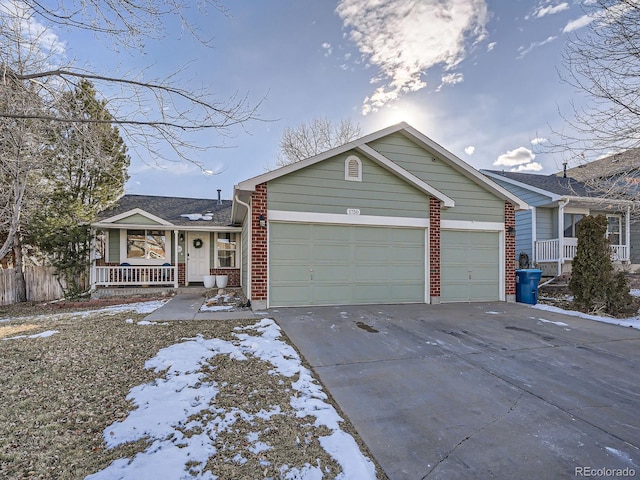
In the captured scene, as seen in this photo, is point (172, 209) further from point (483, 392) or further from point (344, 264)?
point (483, 392)

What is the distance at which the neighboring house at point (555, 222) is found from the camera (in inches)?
515

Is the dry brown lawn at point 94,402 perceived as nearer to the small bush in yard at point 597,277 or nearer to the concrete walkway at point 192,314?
the concrete walkway at point 192,314

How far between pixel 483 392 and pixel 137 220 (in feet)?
40.3

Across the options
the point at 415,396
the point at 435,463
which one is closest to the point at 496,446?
the point at 435,463

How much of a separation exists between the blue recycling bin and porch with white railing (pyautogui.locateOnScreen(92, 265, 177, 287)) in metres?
11.7

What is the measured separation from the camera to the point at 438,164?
379 inches

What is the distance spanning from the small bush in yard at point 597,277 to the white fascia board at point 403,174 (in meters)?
3.30

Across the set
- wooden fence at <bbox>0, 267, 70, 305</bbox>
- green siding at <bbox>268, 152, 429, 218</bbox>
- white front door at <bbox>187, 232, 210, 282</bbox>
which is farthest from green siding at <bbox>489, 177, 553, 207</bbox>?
wooden fence at <bbox>0, 267, 70, 305</bbox>

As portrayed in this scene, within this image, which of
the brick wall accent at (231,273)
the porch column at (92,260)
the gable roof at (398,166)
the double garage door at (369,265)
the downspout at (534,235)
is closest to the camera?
the gable roof at (398,166)

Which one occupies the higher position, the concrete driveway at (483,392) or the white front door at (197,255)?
the white front door at (197,255)

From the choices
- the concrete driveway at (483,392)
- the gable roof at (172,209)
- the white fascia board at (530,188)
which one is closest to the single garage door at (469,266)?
the concrete driveway at (483,392)

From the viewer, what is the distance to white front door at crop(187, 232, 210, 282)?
532 inches

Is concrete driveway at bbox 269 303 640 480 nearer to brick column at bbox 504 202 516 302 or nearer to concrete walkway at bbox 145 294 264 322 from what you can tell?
concrete walkway at bbox 145 294 264 322

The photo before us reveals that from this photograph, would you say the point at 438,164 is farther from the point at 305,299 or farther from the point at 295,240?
the point at 305,299
